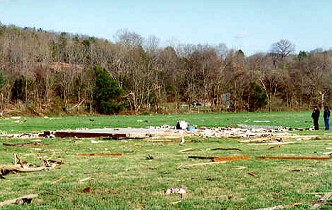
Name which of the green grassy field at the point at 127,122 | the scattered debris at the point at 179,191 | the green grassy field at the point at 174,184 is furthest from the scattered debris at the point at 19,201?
the green grassy field at the point at 127,122

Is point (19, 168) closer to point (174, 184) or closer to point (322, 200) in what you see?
point (174, 184)

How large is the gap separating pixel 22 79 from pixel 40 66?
898 cm

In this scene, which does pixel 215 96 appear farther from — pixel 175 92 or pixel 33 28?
pixel 33 28

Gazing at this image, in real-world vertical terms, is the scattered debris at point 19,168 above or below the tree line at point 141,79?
below

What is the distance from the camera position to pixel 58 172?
1219 centimetres

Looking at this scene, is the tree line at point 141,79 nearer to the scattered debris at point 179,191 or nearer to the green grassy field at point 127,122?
the green grassy field at point 127,122

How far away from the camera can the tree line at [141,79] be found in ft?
266

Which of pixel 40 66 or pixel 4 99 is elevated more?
pixel 40 66

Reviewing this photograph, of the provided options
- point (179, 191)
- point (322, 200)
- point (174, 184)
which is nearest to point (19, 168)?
point (174, 184)

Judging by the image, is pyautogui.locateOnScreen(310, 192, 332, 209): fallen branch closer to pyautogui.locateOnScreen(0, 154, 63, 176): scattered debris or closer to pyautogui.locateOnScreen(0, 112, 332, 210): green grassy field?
pyautogui.locateOnScreen(0, 112, 332, 210): green grassy field

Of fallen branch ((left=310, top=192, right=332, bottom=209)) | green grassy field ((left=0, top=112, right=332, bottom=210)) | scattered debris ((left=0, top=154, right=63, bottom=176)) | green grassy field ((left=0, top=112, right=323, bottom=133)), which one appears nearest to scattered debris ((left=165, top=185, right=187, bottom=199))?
green grassy field ((left=0, top=112, right=332, bottom=210))

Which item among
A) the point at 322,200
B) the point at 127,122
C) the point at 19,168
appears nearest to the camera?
the point at 322,200

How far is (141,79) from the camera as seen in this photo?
89.0m

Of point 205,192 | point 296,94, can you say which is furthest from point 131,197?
point 296,94
